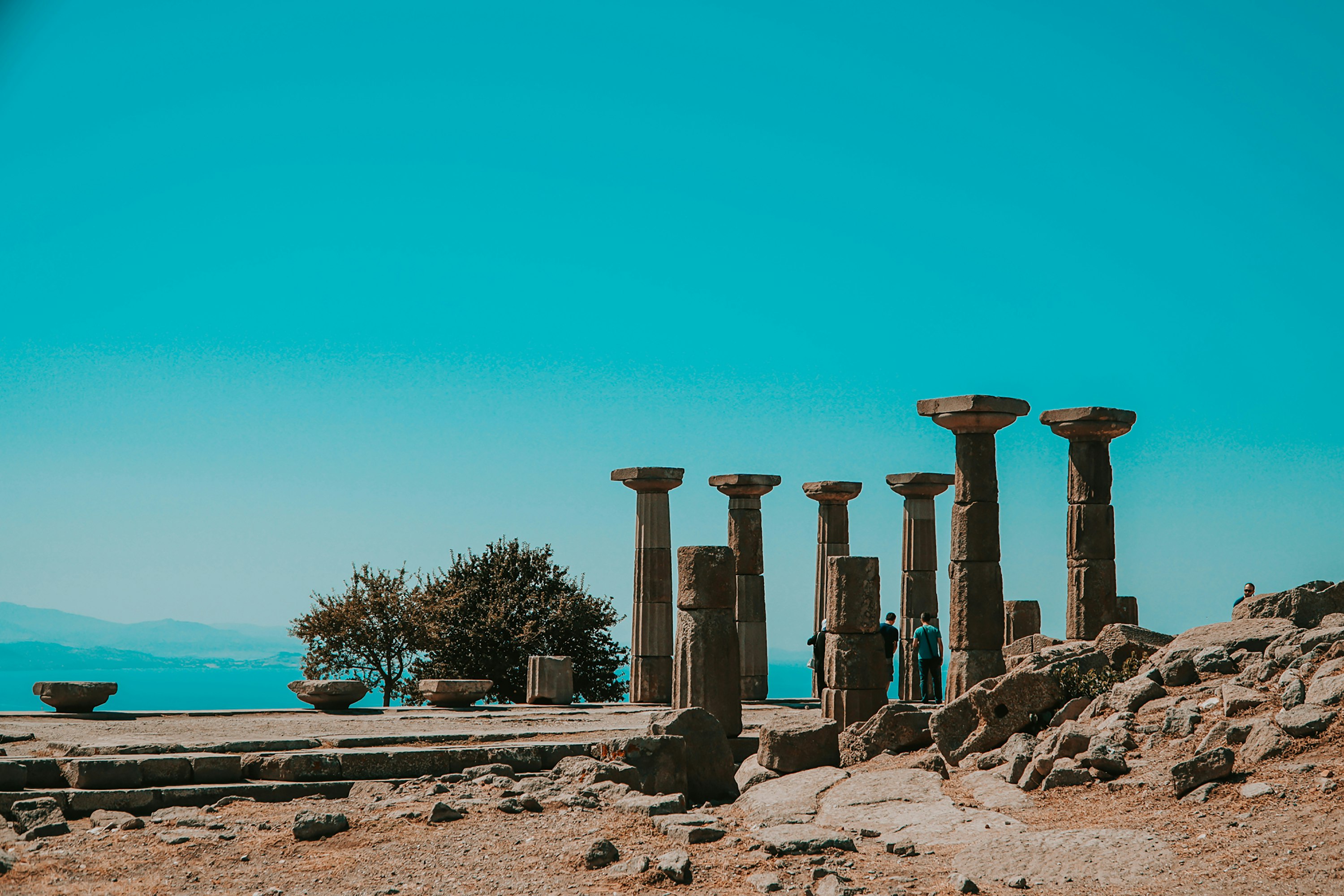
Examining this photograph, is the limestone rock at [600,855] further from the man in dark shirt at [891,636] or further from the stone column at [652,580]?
the stone column at [652,580]

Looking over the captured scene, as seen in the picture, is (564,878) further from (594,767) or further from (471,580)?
(471,580)

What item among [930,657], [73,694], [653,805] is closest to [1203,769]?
[653,805]

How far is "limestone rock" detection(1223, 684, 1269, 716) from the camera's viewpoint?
11.4 meters

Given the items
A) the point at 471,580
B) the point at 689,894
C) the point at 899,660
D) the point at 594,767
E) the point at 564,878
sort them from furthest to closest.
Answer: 1. the point at 471,580
2. the point at 899,660
3. the point at 594,767
4. the point at 564,878
5. the point at 689,894

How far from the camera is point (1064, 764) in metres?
11.3

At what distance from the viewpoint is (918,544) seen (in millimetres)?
26453

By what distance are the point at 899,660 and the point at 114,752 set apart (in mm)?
15525

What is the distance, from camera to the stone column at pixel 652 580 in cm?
2525

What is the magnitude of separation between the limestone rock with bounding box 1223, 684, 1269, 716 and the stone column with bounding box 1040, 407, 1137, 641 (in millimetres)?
8907

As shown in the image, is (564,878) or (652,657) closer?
(564,878)

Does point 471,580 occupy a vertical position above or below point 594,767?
above

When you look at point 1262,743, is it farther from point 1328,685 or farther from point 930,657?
point 930,657

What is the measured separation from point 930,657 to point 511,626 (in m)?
14.3

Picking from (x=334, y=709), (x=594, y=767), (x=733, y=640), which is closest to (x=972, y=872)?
(x=594, y=767)
